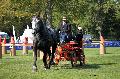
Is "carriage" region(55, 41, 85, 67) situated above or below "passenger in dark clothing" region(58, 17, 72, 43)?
below

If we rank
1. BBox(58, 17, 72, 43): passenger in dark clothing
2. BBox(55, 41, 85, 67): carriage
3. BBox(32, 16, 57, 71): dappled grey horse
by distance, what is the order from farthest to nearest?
BBox(58, 17, 72, 43): passenger in dark clothing, BBox(55, 41, 85, 67): carriage, BBox(32, 16, 57, 71): dappled grey horse

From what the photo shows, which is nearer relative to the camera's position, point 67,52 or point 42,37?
point 42,37

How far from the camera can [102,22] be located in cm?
7388

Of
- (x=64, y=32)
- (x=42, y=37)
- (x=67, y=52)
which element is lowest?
(x=67, y=52)

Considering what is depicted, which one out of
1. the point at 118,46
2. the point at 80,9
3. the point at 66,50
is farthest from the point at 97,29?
the point at 66,50

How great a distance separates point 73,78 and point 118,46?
130 feet

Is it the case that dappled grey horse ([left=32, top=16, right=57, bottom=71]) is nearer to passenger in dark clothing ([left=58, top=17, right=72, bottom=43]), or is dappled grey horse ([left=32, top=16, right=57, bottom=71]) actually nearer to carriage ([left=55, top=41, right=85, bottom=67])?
carriage ([left=55, top=41, right=85, bottom=67])

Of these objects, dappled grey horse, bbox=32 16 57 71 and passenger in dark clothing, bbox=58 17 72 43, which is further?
passenger in dark clothing, bbox=58 17 72 43

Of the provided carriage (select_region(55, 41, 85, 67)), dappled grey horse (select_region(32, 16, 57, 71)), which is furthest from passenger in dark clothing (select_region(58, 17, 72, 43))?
dappled grey horse (select_region(32, 16, 57, 71))

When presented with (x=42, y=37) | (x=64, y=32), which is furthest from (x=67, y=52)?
(x=42, y=37)

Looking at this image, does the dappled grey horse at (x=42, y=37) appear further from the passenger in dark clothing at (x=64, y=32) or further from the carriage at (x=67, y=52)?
the passenger in dark clothing at (x=64, y=32)

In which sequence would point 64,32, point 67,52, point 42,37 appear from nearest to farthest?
point 42,37, point 67,52, point 64,32

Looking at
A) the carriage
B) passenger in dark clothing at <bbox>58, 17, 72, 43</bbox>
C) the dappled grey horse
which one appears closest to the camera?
the dappled grey horse

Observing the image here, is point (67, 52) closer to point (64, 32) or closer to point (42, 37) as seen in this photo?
point (64, 32)
